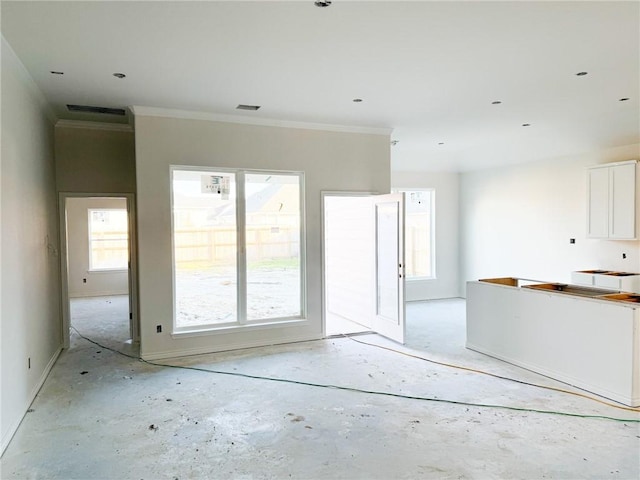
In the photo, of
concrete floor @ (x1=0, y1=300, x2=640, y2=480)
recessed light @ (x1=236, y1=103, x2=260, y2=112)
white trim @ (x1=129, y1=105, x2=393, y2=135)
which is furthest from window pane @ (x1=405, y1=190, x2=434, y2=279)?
recessed light @ (x1=236, y1=103, x2=260, y2=112)

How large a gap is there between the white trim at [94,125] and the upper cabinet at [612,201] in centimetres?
672

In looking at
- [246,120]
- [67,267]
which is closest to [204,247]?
[246,120]

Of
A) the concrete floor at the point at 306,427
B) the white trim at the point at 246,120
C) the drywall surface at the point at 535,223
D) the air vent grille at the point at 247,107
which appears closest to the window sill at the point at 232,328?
the concrete floor at the point at 306,427

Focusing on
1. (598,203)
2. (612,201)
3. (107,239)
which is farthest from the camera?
(107,239)

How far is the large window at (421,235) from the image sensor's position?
8859 millimetres

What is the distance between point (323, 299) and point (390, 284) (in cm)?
93

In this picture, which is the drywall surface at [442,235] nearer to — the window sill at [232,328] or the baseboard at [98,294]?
the window sill at [232,328]

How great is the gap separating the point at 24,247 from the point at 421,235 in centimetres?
708

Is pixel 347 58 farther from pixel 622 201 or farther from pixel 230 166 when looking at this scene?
pixel 622 201

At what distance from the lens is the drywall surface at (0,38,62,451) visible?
3.09 m

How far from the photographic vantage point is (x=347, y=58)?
3418mm

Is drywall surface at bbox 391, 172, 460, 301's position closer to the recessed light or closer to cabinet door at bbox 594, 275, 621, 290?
cabinet door at bbox 594, 275, 621, 290

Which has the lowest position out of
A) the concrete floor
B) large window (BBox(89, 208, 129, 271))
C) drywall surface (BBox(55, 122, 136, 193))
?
the concrete floor

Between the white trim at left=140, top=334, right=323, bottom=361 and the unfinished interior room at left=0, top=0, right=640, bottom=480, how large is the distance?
3 cm
